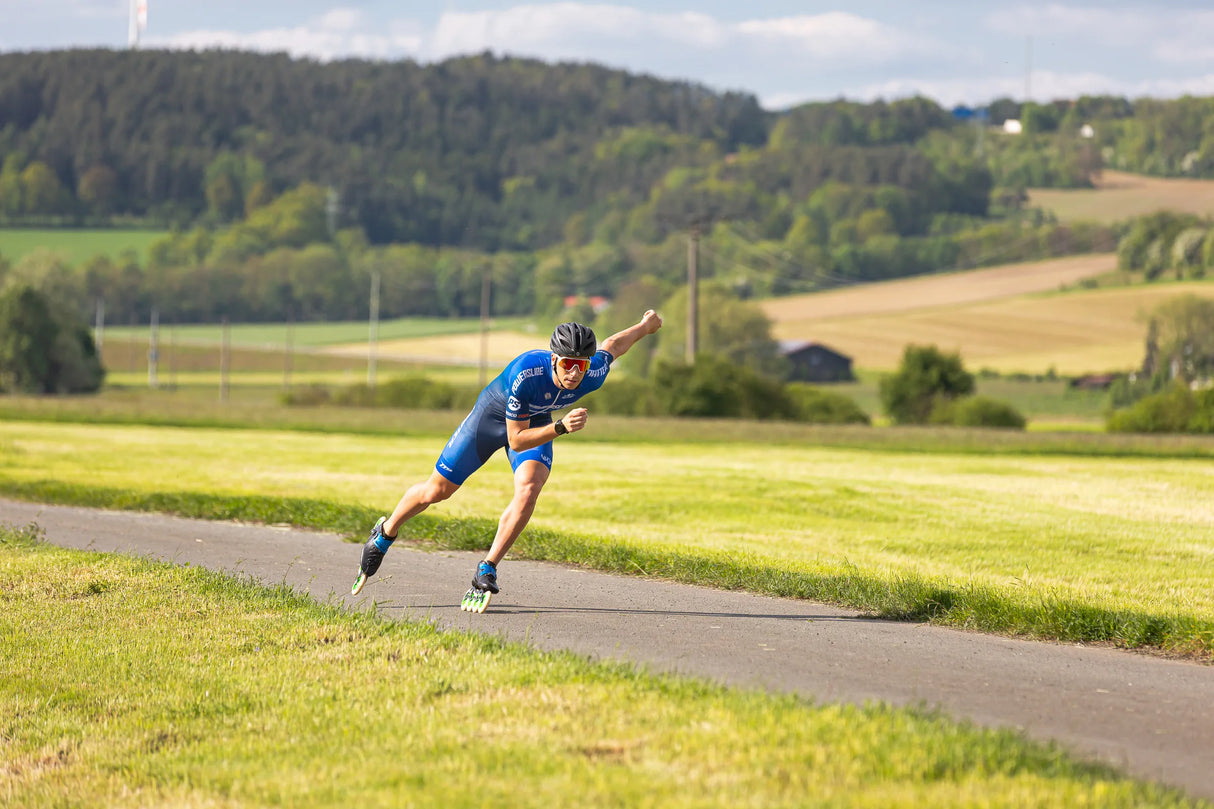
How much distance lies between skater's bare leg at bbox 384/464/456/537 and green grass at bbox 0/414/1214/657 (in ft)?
7.76

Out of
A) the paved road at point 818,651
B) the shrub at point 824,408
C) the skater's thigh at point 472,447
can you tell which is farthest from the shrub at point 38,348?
the skater's thigh at point 472,447

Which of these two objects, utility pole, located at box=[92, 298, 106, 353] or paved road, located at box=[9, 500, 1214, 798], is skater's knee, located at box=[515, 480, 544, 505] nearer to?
paved road, located at box=[9, 500, 1214, 798]

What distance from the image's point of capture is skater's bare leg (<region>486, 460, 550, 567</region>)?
9.95 m

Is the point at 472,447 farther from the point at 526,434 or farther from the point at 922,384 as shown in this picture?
the point at 922,384

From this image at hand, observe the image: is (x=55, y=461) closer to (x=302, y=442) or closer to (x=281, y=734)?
(x=302, y=442)

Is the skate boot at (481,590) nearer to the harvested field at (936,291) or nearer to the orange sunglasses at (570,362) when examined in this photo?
the orange sunglasses at (570,362)

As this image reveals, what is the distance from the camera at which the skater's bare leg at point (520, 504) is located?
9.95 metres

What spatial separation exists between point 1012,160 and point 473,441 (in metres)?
199

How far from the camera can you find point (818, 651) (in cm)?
849

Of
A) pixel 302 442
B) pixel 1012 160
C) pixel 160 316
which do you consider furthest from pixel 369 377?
pixel 1012 160

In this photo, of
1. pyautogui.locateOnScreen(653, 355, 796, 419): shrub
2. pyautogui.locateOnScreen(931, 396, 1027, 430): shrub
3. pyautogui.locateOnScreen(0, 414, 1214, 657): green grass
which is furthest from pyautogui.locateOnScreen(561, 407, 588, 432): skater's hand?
pyautogui.locateOnScreen(931, 396, 1027, 430): shrub

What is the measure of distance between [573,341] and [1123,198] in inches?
6507

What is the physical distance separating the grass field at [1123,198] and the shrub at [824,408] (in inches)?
3345

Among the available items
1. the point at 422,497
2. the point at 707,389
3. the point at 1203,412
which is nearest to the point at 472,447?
the point at 422,497
